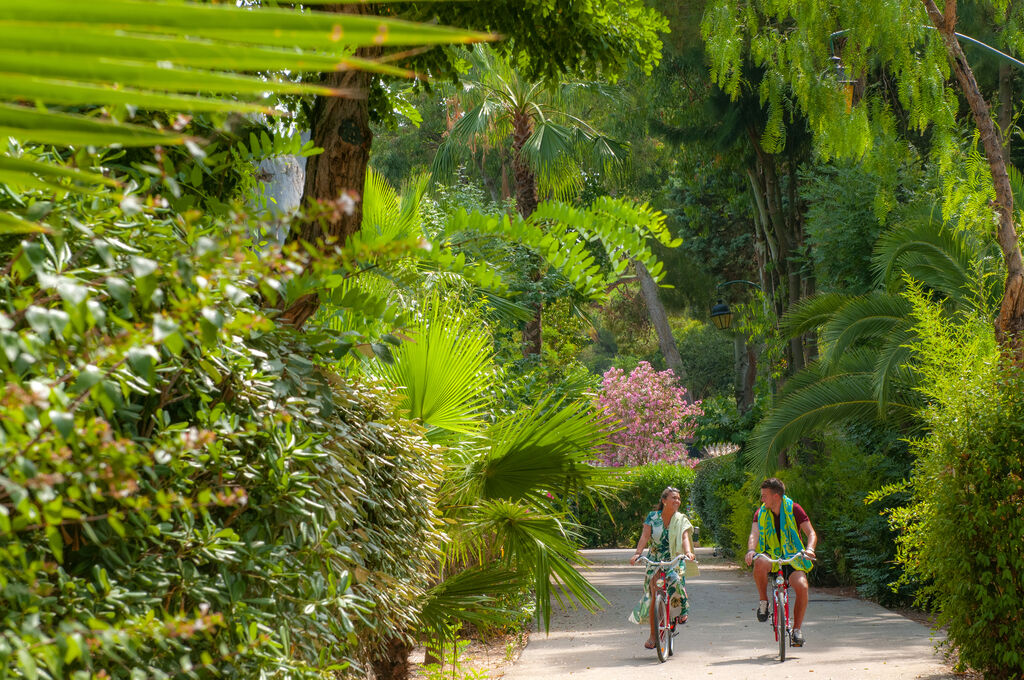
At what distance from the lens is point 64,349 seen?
1776 millimetres

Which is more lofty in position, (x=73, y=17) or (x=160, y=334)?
(x=73, y=17)

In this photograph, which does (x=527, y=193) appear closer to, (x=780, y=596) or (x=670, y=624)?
(x=670, y=624)

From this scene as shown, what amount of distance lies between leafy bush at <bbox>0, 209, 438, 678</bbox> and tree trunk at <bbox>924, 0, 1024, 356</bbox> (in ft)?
21.8

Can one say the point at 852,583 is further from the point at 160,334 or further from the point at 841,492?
the point at 160,334

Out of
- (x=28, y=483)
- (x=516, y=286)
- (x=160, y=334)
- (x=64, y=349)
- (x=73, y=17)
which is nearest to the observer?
(x=73, y=17)

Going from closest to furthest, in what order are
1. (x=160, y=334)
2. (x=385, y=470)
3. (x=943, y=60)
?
(x=160, y=334)
(x=385, y=470)
(x=943, y=60)

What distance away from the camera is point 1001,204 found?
838 cm

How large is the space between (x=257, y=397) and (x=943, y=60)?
8.16 metres

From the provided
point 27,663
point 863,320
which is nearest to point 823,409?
point 863,320

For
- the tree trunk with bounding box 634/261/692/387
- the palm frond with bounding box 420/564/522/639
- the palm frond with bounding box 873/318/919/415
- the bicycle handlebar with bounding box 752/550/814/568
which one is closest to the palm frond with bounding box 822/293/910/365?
the palm frond with bounding box 873/318/919/415

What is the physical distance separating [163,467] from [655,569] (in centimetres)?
785

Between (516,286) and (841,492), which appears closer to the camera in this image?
(841,492)

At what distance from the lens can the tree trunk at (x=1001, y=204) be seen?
8.12 metres

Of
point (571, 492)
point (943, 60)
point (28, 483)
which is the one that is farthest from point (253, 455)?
point (943, 60)
